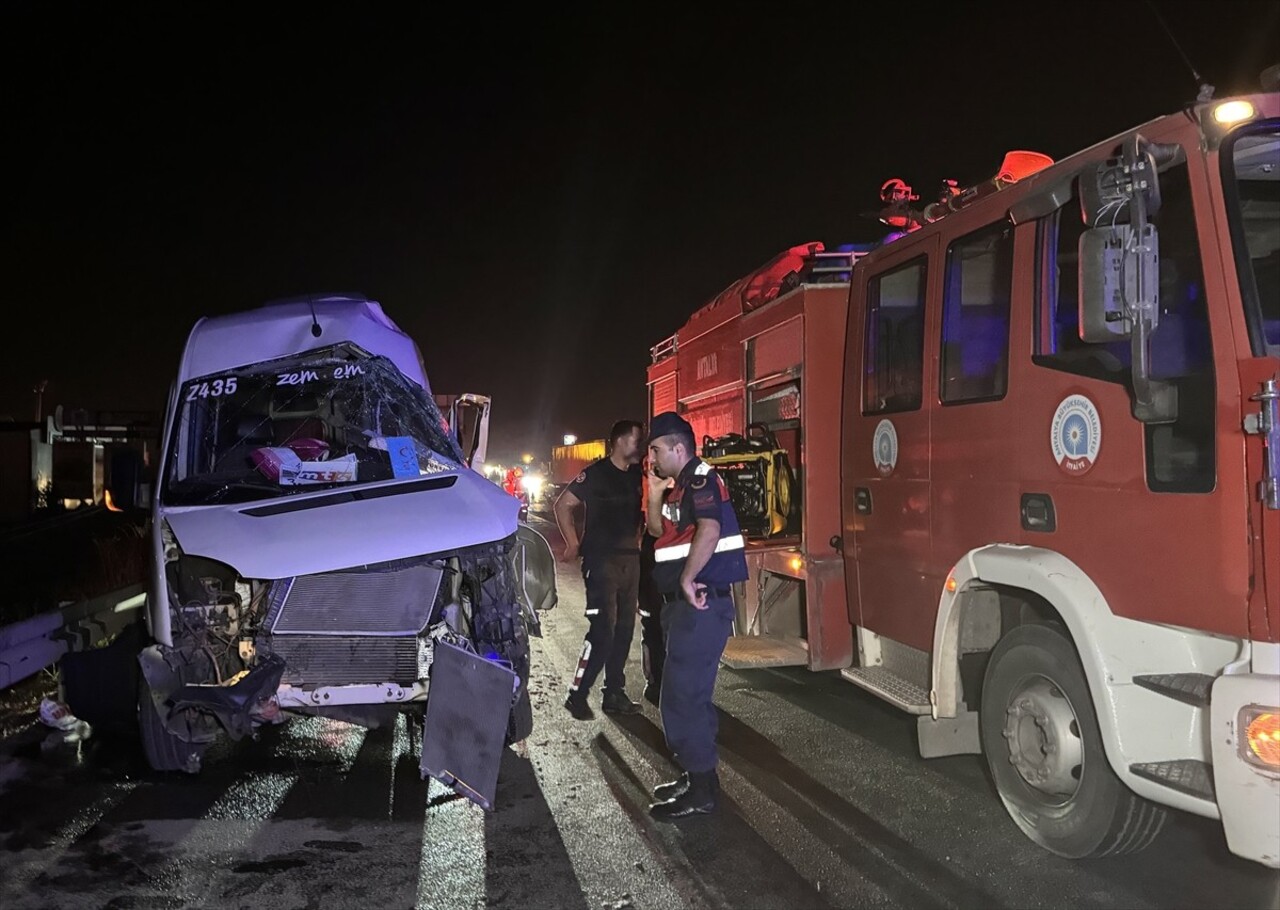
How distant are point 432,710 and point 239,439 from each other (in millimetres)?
2331

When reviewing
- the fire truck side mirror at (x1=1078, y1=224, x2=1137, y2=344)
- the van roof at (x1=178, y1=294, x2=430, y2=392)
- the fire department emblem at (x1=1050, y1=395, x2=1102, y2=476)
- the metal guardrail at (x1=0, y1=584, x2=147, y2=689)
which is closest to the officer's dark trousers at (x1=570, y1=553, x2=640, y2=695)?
the van roof at (x1=178, y1=294, x2=430, y2=392)

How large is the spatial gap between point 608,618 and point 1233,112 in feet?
14.1

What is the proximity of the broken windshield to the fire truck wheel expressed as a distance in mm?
3265

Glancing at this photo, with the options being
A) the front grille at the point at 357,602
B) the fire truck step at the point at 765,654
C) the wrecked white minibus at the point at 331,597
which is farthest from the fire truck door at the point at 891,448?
the front grille at the point at 357,602

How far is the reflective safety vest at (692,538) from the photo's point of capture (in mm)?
4566

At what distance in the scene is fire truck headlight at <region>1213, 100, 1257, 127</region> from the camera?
3217 millimetres

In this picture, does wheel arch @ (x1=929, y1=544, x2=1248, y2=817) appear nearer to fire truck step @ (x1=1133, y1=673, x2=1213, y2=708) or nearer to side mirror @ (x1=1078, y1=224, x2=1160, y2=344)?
fire truck step @ (x1=1133, y1=673, x2=1213, y2=708)

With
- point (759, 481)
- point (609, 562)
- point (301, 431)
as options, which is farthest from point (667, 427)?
point (301, 431)

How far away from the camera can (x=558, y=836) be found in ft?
14.1

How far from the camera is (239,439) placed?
5.82 metres

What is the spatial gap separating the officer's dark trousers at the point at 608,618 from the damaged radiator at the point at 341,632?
1674mm

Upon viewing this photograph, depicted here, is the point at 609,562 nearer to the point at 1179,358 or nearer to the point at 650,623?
the point at 650,623

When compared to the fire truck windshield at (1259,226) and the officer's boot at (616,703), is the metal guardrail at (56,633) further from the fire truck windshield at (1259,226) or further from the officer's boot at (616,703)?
the fire truck windshield at (1259,226)

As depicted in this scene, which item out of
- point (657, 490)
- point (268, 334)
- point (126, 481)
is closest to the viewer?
point (657, 490)
